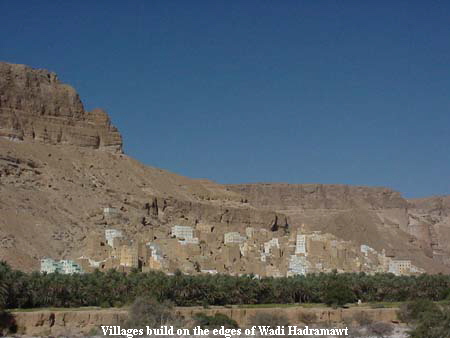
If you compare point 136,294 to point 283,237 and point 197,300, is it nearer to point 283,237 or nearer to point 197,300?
point 197,300

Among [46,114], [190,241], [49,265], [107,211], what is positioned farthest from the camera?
[46,114]

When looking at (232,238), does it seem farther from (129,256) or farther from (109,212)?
(129,256)

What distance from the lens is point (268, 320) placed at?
51938mm

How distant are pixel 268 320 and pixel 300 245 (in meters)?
43.5

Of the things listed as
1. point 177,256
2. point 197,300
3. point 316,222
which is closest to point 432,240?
point 316,222

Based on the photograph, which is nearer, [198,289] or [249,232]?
[198,289]

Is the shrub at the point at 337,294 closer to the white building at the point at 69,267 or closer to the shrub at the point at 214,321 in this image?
the shrub at the point at 214,321

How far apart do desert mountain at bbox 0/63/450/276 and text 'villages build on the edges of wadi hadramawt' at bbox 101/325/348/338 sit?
27.1 metres

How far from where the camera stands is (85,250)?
79125 millimetres

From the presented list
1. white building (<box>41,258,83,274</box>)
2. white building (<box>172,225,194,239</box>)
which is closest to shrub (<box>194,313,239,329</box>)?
white building (<box>41,258,83,274</box>)

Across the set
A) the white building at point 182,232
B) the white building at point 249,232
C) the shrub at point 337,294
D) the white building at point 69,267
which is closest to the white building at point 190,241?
the white building at point 182,232

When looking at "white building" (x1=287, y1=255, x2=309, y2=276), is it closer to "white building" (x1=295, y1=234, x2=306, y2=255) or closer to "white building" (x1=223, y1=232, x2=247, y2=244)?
"white building" (x1=295, y1=234, x2=306, y2=255)

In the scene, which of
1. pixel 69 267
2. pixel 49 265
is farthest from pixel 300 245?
pixel 49 265

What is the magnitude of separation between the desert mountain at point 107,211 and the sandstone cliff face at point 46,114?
14 cm
